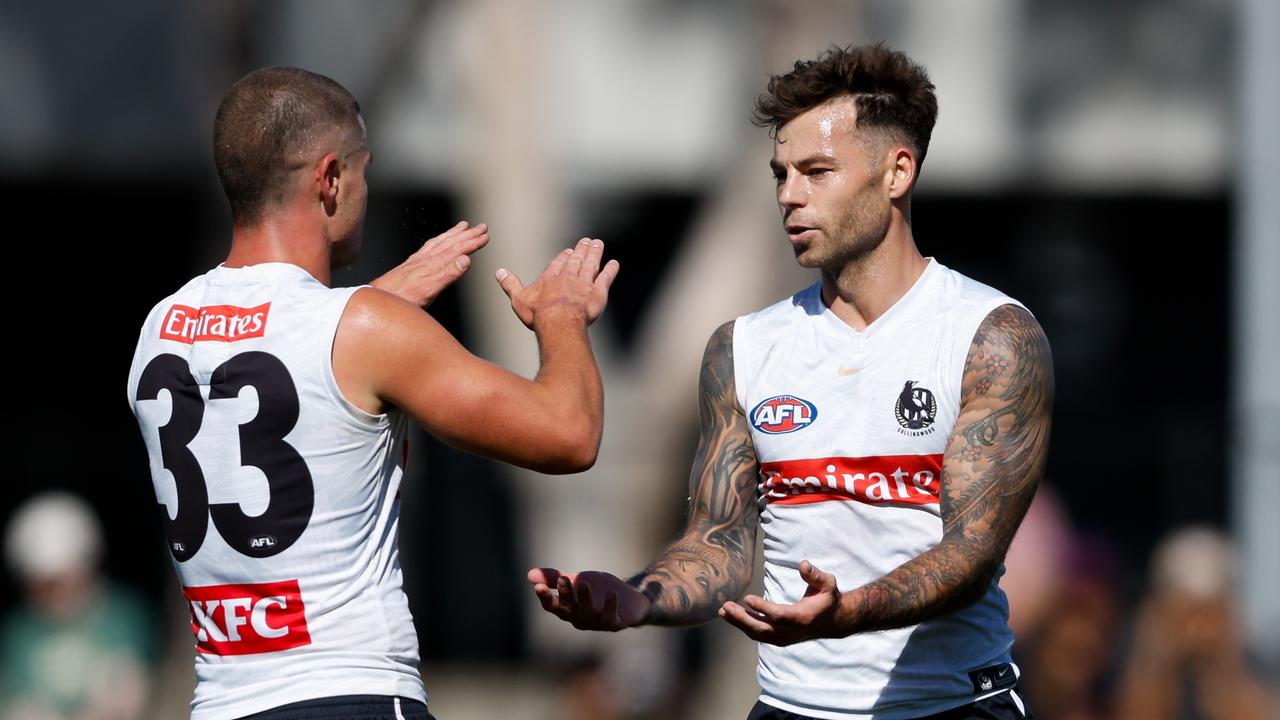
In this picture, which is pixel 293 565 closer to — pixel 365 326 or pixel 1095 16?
pixel 365 326

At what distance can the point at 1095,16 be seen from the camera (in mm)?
17219

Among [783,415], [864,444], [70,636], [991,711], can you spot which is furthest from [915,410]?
[70,636]

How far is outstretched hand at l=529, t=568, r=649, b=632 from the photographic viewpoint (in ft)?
14.4

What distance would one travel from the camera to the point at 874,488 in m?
4.69

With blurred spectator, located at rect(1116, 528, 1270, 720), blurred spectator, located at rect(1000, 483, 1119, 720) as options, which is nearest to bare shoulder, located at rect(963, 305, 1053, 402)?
blurred spectator, located at rect(1000, 483, 1119, 720)

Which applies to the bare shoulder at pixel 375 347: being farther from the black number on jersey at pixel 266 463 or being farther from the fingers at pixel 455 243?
→ the fingers at pixel 455 243

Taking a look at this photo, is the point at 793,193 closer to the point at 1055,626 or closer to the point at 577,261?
the point at 577,261

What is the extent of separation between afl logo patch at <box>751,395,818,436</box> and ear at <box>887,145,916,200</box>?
2.12ft

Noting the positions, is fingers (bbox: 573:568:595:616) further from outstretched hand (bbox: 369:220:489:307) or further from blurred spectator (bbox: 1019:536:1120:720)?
blurred spectator (bbox: 1019:536:1120:720)

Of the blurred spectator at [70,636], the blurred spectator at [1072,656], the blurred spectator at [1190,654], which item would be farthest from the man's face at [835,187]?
the blurred spectator at [70,636]

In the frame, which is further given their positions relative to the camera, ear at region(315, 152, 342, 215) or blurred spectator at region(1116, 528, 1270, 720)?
blurred spectator at region(1116, 528, 1270, 720)

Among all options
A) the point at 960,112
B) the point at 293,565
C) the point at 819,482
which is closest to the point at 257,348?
the point at 293,565

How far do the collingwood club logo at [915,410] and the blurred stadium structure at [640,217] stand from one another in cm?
574

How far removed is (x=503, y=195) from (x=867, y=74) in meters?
6.59
